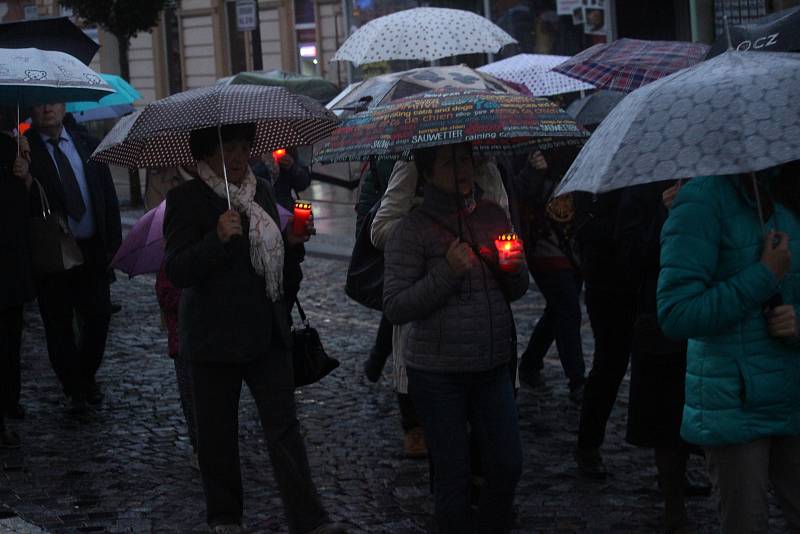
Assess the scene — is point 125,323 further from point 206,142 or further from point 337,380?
point 206,142

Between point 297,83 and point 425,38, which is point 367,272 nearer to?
point 425,38

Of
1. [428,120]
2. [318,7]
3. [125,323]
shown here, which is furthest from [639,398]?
[318,7]

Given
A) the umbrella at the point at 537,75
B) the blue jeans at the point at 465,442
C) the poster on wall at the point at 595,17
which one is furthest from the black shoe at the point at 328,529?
the poster on wall at the point at 595,17

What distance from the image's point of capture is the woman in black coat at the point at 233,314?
17.9 feet

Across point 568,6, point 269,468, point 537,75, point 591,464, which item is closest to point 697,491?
point 591,464

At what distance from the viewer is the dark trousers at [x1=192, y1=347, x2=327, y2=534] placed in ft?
18.4

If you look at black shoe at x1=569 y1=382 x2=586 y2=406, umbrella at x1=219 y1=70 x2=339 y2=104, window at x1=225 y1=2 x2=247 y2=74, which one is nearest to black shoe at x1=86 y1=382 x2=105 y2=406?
black shoe at x1=569 y1=382 x2=586 y2=406

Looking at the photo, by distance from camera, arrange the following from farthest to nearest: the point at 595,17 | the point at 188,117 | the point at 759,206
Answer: the point at 595,17 < the point at 188,117 < the point at 759,206

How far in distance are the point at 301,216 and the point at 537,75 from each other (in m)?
6.50

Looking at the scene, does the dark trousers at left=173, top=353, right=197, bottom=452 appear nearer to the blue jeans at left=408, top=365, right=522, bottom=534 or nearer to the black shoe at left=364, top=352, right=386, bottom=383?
the black shoe at left=364, top=352, right=386, bottom=383

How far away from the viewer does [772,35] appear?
5781mm

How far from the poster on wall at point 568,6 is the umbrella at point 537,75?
25.8 ft

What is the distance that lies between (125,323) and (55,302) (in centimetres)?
342

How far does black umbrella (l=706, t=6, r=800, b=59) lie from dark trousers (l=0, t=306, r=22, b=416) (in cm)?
396
